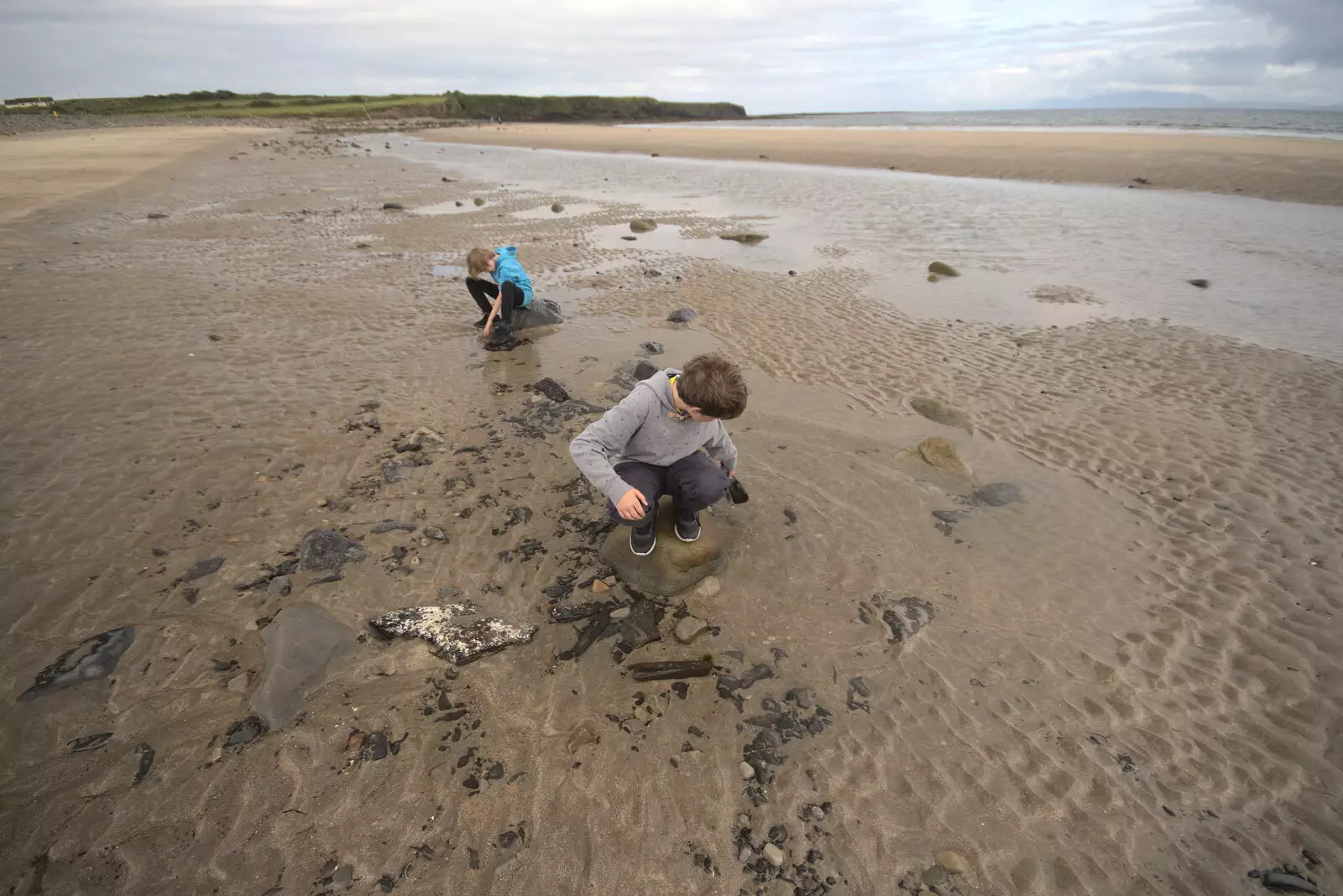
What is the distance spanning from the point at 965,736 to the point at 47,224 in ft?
69.8

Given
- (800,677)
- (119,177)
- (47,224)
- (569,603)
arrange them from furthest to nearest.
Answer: (119,177) < (47,224) < (569,603) < (800,677)

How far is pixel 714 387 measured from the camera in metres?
3.67

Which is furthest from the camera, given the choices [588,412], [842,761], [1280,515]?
[588,412]

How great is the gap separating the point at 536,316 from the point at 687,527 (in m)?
5.98

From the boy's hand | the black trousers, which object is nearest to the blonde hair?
the black trousers

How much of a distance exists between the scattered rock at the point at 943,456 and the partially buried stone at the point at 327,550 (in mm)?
5230

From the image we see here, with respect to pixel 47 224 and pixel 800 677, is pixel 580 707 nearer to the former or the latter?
pixel 800 677

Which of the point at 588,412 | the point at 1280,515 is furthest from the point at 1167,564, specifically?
the point at 588,412

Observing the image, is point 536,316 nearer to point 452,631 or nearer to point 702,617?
point 452,631

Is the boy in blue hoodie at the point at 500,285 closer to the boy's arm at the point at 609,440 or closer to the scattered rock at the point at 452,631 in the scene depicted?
the boy's arm at the point at 609,440

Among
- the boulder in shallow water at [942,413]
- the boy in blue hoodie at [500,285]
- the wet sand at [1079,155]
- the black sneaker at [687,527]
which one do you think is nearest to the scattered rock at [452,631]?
the black sneaker at [687,527]

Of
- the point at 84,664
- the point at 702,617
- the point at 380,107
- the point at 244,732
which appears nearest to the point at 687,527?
the point at 702,617

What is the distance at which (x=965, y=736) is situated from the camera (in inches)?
132

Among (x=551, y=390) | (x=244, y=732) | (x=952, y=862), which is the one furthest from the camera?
(x=551, y=390)
